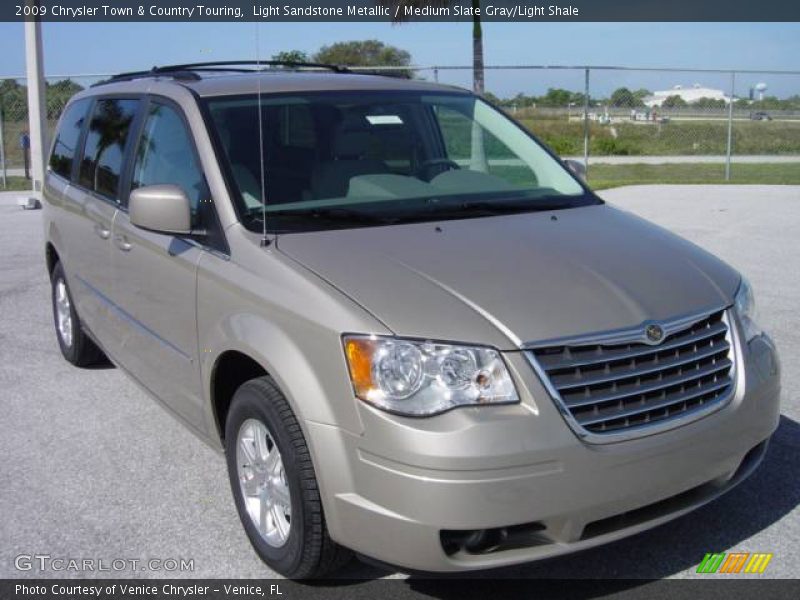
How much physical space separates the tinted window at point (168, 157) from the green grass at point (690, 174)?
13.9 meters

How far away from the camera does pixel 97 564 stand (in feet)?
11.7

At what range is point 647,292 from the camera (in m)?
3.32

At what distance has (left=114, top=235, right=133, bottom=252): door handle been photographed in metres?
4.57

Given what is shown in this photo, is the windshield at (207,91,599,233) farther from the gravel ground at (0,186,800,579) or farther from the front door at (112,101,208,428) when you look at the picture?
the gravel ground at (0,186,800,579)

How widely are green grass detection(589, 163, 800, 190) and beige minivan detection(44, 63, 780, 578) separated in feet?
45.6

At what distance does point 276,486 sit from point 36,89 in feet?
43.9

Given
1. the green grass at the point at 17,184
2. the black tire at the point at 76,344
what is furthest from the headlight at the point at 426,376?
the green grass at the point at 17,184

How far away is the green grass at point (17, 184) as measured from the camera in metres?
18.8

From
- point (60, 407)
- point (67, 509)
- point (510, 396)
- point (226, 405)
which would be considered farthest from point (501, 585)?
point (60, 407)

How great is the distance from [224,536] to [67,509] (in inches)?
31.8

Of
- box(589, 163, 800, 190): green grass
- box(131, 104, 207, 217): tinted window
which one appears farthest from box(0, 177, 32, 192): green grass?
box(131, 104, 207, 217): tinted window

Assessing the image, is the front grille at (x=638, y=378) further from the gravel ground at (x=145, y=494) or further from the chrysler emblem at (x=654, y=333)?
the gravel ground at (x=145, y=494)

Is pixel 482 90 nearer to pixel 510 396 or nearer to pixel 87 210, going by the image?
pixel 87 210

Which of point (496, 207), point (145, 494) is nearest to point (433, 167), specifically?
point (496, 207)
